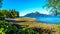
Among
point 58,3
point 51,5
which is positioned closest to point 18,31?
point 58,3

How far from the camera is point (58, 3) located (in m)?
5.80

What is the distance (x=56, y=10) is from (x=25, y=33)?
13.9 feet

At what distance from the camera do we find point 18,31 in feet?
7.43

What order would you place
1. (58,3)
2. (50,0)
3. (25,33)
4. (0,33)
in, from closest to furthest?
(0,33), (25,33), (58,3), (50,0)

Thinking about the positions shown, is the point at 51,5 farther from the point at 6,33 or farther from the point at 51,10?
the point at 6,33

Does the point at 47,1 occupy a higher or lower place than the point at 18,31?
higher

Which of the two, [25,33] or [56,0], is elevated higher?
[56,0]

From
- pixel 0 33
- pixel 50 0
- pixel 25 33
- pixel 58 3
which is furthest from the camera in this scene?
pixel 50 0

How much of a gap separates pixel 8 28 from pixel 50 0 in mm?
4042

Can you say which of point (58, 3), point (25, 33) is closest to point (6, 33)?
point (25, 33)

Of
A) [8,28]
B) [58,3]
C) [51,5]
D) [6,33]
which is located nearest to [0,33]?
[6,33]

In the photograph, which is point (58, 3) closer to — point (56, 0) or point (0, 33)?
point (56, 0)

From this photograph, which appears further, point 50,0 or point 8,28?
point 50,0

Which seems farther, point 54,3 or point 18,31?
point 54,3
